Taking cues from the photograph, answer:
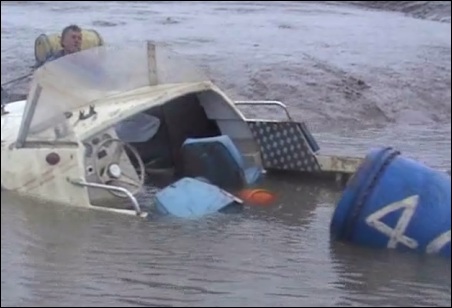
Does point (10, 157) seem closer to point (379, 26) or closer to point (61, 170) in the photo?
point (61, 170)

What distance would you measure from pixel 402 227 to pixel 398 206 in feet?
0.50

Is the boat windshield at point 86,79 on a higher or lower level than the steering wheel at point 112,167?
higher

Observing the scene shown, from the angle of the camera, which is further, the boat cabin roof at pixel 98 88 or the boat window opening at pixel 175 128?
the boat window opening at pixel 175 128

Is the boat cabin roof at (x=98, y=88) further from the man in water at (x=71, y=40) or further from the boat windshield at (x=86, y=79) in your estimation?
the man in water at (x=71, y=40)

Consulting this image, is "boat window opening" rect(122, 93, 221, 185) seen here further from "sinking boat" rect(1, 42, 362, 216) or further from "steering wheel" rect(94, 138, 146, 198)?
"steering wheel" rect(94, 138, 146, 198)

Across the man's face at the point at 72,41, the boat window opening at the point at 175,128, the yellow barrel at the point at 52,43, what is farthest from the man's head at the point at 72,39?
the boat window opening at the point at 175,128

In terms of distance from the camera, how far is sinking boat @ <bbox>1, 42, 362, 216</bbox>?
295 inches

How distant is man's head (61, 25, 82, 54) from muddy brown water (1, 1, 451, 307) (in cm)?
236

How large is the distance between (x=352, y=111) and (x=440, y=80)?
3.24m

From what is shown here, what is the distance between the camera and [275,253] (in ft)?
25.1

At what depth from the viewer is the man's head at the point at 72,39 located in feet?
35.8

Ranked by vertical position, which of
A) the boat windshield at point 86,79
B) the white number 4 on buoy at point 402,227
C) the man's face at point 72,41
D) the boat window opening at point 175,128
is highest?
the boat windshield at point 86,79

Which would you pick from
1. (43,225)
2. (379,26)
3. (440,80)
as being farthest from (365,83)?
(43,225)

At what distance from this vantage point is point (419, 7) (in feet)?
98.0
